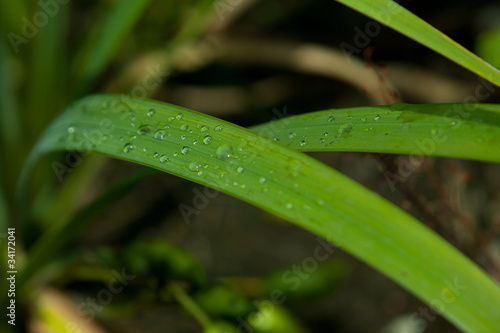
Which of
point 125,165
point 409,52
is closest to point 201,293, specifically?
point 125,165

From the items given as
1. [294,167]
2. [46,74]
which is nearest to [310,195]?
[294,167]

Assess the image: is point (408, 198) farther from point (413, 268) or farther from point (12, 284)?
point (12, 284)

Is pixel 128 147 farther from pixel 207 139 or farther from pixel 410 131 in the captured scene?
pixel 410 131

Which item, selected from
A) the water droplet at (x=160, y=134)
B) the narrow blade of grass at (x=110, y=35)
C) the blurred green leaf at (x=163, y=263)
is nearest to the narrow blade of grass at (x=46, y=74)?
the narrow blade of grass at (x=110, y=35)

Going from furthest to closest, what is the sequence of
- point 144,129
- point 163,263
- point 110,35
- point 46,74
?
point 46,74
point 110,35
point 163,263
point 144,129

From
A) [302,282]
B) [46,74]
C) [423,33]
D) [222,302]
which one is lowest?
[302,282]

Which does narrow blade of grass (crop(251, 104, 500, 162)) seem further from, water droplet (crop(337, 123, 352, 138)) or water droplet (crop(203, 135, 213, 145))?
water droplet (crop(203, 135, 213, 145))
